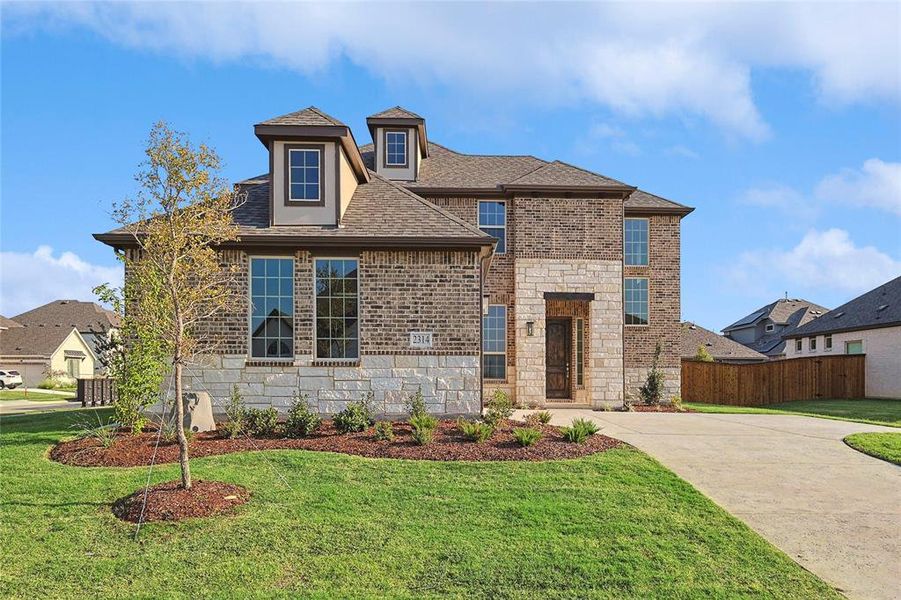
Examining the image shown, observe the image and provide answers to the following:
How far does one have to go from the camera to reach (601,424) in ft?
43.5

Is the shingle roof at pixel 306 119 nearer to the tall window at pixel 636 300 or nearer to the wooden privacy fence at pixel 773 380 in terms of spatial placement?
the tall window at pixel 636 300

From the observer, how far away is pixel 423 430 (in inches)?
397

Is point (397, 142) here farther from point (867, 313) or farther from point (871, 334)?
point (867, 313)

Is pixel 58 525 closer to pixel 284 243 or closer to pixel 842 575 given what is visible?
pixel 284 243

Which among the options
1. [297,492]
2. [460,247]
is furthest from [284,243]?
[297,492]

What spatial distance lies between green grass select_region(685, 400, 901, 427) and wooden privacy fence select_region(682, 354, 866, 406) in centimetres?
68

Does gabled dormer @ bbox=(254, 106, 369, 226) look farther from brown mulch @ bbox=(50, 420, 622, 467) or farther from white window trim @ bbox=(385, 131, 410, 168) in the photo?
white window trim @ bbox=(385, 131, 410, 168)

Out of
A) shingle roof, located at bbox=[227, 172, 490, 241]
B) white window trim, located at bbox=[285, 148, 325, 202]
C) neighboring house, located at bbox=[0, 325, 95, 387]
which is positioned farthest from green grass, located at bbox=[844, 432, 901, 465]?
neighboring house, located at bbox=[0, 325, 95, 387]

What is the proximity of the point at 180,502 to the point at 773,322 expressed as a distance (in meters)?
43.8

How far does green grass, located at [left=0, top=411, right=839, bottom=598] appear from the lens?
5.14 m

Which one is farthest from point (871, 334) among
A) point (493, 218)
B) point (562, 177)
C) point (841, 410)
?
point (493, 218)

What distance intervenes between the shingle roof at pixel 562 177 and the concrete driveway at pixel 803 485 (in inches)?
268

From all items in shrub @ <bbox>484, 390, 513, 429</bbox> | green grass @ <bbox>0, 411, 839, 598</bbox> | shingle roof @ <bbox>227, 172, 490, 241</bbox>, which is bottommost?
green grass @ <bbox>0, 411, 839, 598</bbox>

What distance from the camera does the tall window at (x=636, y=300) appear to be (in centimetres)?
1909
